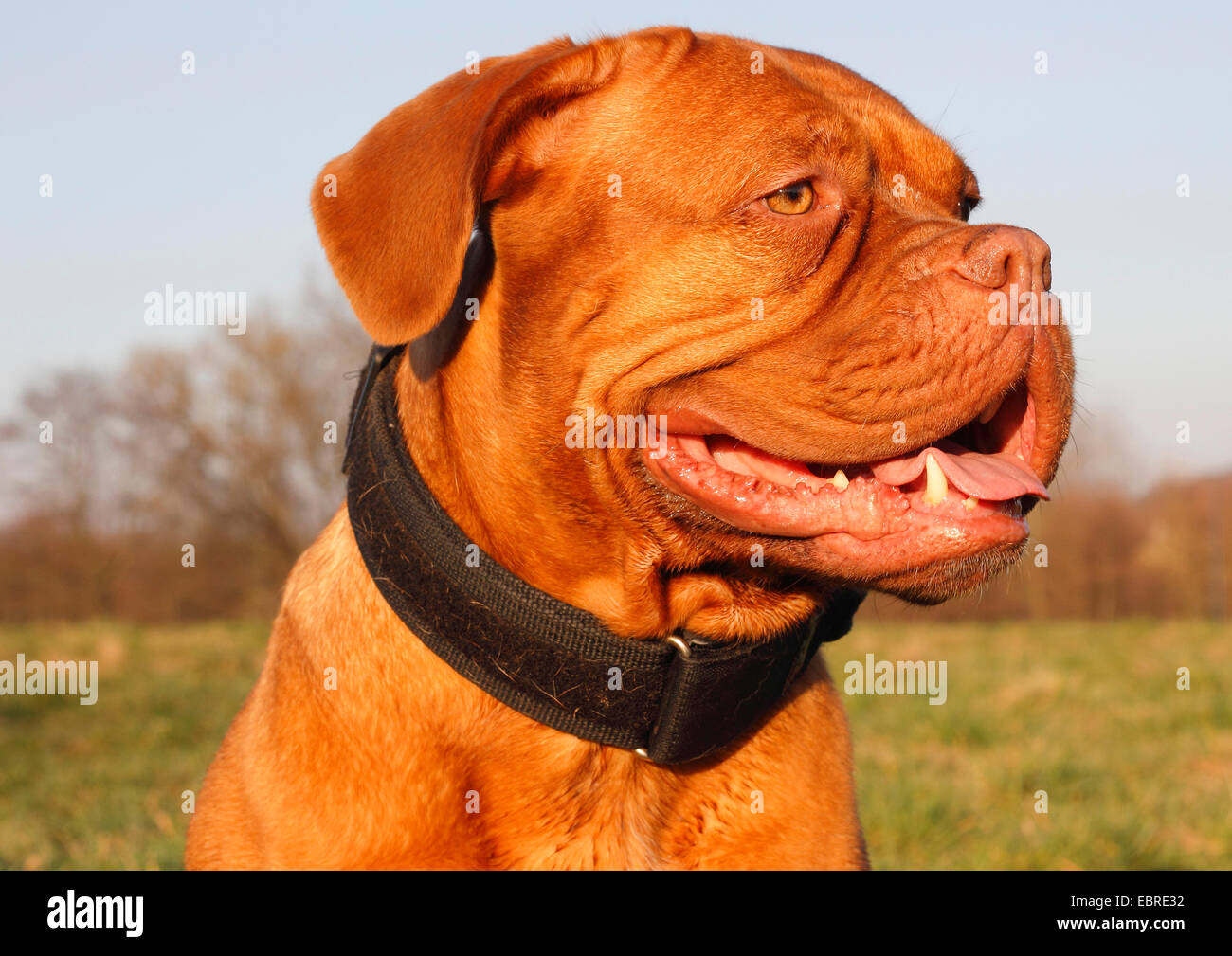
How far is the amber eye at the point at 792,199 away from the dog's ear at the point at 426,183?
1.88 feet

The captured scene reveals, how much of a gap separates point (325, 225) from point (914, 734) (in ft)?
20.4

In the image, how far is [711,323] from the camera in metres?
2.69

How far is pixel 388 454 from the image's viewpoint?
2.88 m

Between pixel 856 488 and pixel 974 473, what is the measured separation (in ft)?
0.91

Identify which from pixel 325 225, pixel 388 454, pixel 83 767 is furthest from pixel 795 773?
pixel 83 767

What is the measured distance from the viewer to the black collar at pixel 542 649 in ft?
8.91

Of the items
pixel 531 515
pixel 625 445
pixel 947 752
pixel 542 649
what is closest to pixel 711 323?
pixel 625 445

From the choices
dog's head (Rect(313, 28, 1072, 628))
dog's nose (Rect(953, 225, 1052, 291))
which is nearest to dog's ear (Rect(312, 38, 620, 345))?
dog's head (Rect(313, 28, 1072, 628))

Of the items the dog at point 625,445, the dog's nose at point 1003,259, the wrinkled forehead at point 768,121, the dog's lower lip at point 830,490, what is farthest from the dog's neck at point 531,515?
the dog's nose at point 1003,259

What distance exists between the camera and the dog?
104 inches

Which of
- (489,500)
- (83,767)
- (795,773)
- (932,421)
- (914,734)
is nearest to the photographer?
(932,421)

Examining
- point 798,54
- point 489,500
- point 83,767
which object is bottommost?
point 83,767
